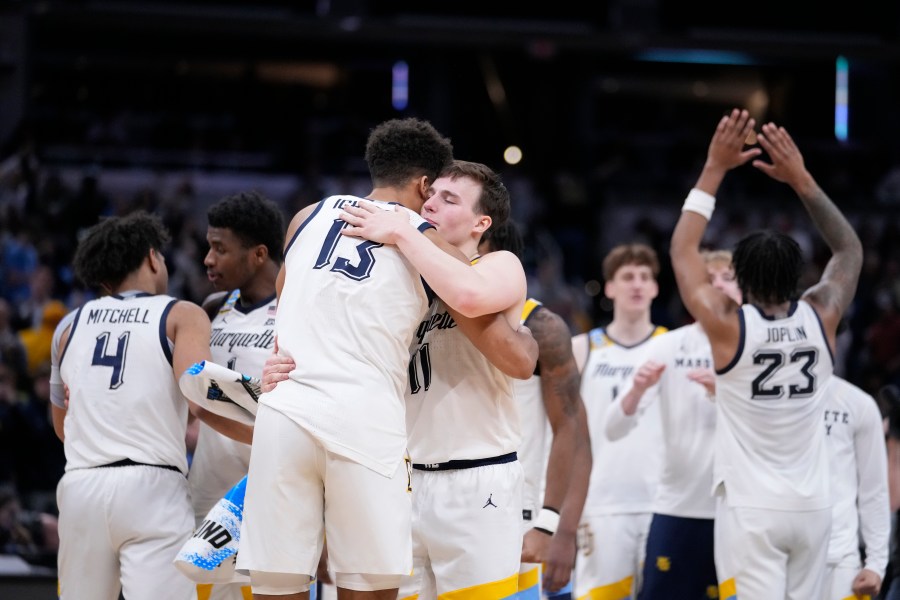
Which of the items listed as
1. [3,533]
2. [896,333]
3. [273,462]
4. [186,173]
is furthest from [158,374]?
[186,173]

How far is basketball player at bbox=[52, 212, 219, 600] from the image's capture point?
4.96 m

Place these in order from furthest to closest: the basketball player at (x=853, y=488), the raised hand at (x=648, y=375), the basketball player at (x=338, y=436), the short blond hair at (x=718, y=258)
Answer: the short blond hair at (x=718, y=258) < the raised hand at (x=648, y=375) < the basketball player at (x=853, y=488) < the basketball player at (x=338, y=436)

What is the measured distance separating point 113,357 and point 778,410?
311 cm

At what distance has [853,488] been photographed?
6434 mm

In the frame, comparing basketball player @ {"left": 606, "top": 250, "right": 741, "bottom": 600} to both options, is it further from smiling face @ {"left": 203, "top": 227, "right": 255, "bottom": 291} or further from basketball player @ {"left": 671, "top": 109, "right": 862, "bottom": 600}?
smiling face @ {"left": 203, "top": 227, "right": 255, "bottom": 291}

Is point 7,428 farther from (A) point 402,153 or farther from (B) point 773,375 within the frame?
(B) point 773,375

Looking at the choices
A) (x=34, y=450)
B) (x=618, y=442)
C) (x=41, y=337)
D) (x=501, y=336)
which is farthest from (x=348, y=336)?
(x=41, y=337)

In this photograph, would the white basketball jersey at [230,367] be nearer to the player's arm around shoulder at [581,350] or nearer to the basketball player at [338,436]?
the basketball player at [338,436]

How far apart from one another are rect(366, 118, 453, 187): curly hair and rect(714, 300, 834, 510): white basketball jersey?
2.04m

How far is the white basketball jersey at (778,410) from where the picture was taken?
559 centimetres

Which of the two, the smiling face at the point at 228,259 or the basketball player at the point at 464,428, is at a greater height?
the smiling face at the point at 228,259

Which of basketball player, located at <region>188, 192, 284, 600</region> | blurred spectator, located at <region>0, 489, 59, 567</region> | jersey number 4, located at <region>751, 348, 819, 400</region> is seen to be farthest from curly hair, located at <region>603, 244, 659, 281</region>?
blurred spectator, located at <region>0, 489, 59, 567</region>

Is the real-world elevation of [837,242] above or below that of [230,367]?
above

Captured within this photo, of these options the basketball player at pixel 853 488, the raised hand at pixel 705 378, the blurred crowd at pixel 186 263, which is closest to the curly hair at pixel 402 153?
the raised hand at pixel 705 378
